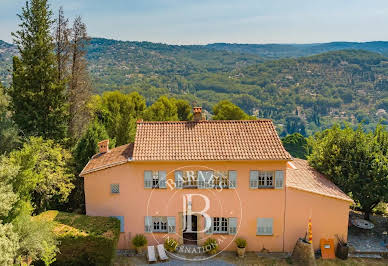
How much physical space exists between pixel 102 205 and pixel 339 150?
55.6ft

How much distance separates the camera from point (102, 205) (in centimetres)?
2133

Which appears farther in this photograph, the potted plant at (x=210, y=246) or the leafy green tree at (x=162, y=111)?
the leafy green tree at (x=162, y=111)

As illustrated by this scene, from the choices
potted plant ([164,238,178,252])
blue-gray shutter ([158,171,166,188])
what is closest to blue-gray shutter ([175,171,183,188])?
blue-gray shutter ([158,171,166,188])

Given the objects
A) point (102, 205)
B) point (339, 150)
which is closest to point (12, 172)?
point (102, 205)

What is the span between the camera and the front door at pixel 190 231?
2142 centimetres

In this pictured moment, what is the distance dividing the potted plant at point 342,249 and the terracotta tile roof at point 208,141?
21.5 feet

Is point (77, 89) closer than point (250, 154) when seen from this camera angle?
No

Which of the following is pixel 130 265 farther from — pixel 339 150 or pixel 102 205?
pixel 339 150

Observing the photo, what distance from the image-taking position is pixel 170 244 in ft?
69.3

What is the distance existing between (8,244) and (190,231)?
1130 cm

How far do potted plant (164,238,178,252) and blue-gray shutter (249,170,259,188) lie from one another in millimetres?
6036

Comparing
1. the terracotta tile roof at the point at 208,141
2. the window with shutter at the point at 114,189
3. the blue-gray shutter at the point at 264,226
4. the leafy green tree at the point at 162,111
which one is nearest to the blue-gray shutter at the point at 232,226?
the blue-gray shutter at the point at 264,226

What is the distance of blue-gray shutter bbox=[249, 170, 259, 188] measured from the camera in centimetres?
2034

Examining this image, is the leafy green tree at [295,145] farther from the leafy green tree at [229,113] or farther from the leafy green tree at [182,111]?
the leafy green tree at [182,111]
